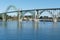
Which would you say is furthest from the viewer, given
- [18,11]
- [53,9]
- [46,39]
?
[18,11]

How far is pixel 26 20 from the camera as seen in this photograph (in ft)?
269

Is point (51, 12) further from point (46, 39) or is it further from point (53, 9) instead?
point (46, 39)

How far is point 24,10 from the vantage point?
2450 inches

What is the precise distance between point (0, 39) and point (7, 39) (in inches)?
23.0

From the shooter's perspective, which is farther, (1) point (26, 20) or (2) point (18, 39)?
(1) point (26, 20)

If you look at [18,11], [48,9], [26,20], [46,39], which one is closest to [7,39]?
[46,39]

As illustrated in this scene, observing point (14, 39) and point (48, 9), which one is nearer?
point (14, 39)

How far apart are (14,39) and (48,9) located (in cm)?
4327

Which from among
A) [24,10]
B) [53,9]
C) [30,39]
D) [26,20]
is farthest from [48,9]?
[30,39]

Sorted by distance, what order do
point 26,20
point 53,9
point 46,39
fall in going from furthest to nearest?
point 26,20 < point 53,9 < point 46,39

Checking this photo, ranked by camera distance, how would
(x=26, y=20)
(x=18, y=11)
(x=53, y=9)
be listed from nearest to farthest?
(x=53, y=9) → (x=18, y=11) → (x=26, y=20)

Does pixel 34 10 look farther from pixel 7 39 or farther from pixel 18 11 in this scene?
pixel 7 39

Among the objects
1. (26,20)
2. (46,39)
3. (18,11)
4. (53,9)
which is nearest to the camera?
(46,39)

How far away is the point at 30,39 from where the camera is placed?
17.2 m
